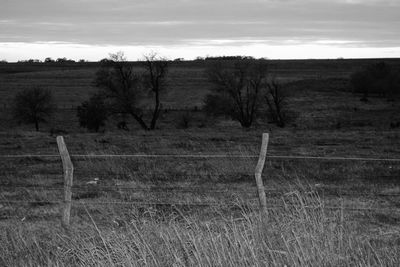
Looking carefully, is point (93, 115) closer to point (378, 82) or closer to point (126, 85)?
point (126, 85)

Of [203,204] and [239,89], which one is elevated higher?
[203,204]

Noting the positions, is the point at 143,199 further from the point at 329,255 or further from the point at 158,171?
the point at 329,255

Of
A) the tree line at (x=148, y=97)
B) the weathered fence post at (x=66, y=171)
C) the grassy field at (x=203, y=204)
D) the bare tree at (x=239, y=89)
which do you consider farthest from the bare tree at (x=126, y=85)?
the weathered fence post at (x=66, y=171)

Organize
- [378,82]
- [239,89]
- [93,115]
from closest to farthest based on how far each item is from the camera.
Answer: [93,115] → [239,89] → [378,82]

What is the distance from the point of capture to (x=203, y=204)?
8398 millimetres

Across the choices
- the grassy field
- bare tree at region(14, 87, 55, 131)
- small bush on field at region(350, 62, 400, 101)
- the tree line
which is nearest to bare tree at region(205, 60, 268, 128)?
the tree line

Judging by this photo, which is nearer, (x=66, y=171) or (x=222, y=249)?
(x=222, y=249)

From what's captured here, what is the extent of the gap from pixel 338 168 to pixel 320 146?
831cm

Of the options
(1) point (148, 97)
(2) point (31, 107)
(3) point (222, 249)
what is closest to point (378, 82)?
(1) point (148, 97)

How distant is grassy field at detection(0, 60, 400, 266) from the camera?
18.6 ft

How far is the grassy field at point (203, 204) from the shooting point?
5.67 metres

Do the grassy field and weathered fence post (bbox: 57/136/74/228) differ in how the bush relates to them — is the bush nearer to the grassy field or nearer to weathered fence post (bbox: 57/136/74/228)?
the grassy field

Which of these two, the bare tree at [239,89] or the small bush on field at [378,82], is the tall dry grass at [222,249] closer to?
the bare tree at [239,89]

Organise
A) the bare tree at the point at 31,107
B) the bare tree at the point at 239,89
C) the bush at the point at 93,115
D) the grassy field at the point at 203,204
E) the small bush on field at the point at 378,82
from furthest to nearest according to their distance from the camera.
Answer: the small bush on field at the point at 378,82
the bare tree at the point at 31,107
the bare tree at the point at 239,89
the bush at the point at 93,115
the grassy field at the point at 203,204
